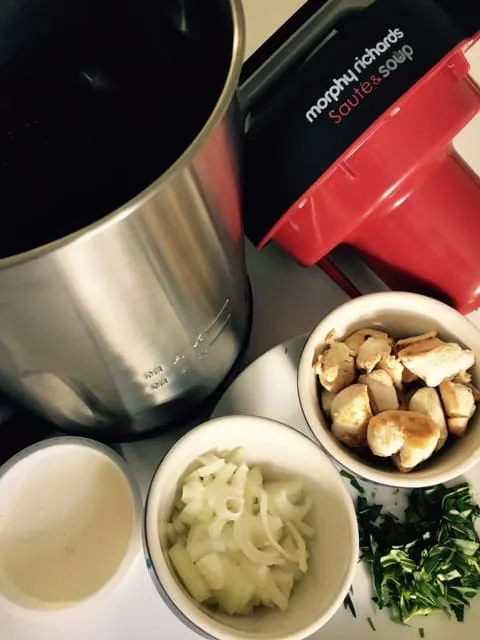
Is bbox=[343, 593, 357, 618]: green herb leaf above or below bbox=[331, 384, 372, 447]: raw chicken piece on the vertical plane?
below

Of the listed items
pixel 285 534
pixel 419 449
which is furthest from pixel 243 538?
pixel 419 449

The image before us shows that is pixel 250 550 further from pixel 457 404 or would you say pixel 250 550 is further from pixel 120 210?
pixel 120 210

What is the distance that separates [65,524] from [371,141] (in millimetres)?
366

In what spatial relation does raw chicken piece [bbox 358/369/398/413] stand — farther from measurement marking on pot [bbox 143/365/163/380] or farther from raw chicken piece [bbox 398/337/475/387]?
measurement marking on pot [bbox 143/365/163/380]

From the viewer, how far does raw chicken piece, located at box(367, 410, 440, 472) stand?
57cm

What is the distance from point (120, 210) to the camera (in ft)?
1.15

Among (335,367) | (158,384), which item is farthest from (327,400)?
(158,384)

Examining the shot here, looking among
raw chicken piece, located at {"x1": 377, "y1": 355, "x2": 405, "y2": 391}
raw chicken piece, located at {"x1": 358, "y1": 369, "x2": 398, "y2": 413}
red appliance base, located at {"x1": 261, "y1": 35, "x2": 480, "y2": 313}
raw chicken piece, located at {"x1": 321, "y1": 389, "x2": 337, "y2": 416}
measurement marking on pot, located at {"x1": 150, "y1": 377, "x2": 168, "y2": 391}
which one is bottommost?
measurement marking on pot, located at {"x1": 150, "y1": 377, "x2": 168, "y2": 391}

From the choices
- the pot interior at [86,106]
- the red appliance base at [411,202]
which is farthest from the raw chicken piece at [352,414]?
the pot interior at [86,106]

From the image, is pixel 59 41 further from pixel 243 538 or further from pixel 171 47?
pixel 243 538

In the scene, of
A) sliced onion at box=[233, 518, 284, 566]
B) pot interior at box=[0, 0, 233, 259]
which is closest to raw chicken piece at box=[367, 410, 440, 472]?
sliced onion at box=[233, 518, 284, 566]

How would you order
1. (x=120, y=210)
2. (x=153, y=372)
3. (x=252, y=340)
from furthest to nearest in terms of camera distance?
(x=252, y=340)
(x=153, y=372)
(x=120, y=210)

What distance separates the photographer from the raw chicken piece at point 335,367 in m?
0.60

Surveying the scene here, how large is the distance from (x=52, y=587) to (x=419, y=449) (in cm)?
29
